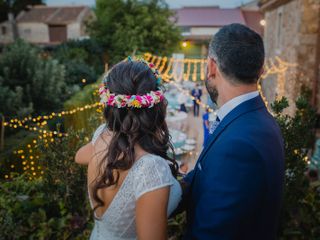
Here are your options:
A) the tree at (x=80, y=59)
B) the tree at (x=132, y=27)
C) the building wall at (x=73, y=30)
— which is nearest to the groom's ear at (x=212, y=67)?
the tree at (x=80, y=59)

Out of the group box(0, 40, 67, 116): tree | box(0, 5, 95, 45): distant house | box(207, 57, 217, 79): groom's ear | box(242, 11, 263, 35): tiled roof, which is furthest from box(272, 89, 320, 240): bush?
box(242, 11, 263, 35): tiled roof

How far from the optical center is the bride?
1438 mm

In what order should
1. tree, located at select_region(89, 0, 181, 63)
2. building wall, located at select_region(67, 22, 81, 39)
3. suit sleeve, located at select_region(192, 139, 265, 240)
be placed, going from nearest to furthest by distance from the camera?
suit sleeve, located at select_region(192, 139, 265, 240) < tree, located at select_region(89, 0, 181, 63) < building wall, located at select_region(67, 22, 81, 39)

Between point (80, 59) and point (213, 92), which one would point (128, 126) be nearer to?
point (213, 92)

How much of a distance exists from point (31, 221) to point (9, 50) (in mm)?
8433

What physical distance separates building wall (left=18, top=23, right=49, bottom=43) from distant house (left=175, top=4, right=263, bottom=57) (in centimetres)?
1265

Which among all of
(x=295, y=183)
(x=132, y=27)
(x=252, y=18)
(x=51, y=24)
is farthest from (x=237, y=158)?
(x=252, y=18)

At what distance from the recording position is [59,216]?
2787 millimetres

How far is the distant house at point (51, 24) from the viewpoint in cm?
3009

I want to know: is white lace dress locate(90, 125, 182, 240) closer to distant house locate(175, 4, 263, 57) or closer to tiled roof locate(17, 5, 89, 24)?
distant house locate(175, 4, 263, 57)

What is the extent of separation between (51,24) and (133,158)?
106 ft

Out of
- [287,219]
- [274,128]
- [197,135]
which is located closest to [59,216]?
[287,219]

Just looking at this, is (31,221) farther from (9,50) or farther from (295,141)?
(9,50)

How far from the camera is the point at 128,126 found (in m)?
1.56
